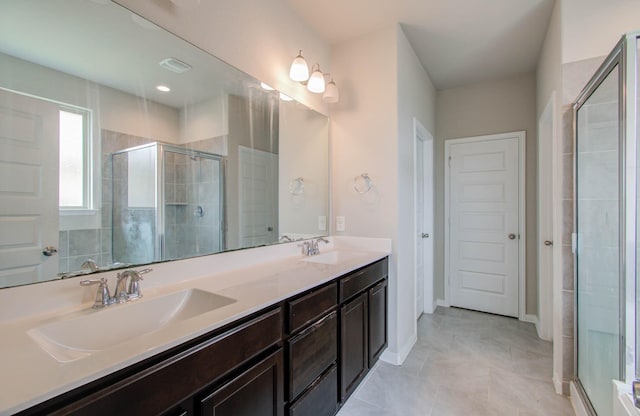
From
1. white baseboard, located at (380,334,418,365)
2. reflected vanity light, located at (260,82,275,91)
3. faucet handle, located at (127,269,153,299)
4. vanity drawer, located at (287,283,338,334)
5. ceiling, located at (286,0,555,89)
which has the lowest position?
white baseboard, located at (380,334,418,365)

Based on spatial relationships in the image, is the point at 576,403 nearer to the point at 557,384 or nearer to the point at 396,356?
the point at 557,384

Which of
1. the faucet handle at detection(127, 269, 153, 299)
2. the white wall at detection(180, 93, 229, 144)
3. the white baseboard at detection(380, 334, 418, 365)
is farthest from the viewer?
the white baseboard at detection(380, 334, 418, 365)

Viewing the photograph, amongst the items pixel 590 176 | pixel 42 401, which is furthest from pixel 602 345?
pixel 42 401

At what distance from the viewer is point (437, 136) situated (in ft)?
12.0

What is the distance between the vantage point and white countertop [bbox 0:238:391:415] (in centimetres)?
62

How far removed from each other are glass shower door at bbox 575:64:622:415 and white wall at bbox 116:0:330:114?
6.00 feet

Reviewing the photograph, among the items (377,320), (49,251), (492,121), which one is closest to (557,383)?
(377,320)

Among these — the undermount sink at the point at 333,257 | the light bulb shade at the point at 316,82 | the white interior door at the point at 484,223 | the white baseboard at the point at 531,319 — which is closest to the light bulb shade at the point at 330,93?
the light bulb shade at the point at 316,82

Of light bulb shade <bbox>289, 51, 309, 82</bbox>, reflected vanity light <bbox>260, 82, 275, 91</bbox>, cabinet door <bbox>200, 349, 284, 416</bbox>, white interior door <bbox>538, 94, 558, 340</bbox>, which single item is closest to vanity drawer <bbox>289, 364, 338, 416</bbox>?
cabinet door <bbox>200, 349, 284, 416</bbox>

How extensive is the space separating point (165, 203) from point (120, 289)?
43cm

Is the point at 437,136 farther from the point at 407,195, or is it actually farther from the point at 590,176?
the point at 590,176

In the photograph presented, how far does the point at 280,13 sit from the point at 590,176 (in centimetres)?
228

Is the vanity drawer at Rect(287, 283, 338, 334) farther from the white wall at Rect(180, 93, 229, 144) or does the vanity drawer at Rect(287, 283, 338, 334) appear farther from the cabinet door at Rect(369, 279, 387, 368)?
the white wall at Rect(180, 93, 229, 144)

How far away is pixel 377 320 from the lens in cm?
213
